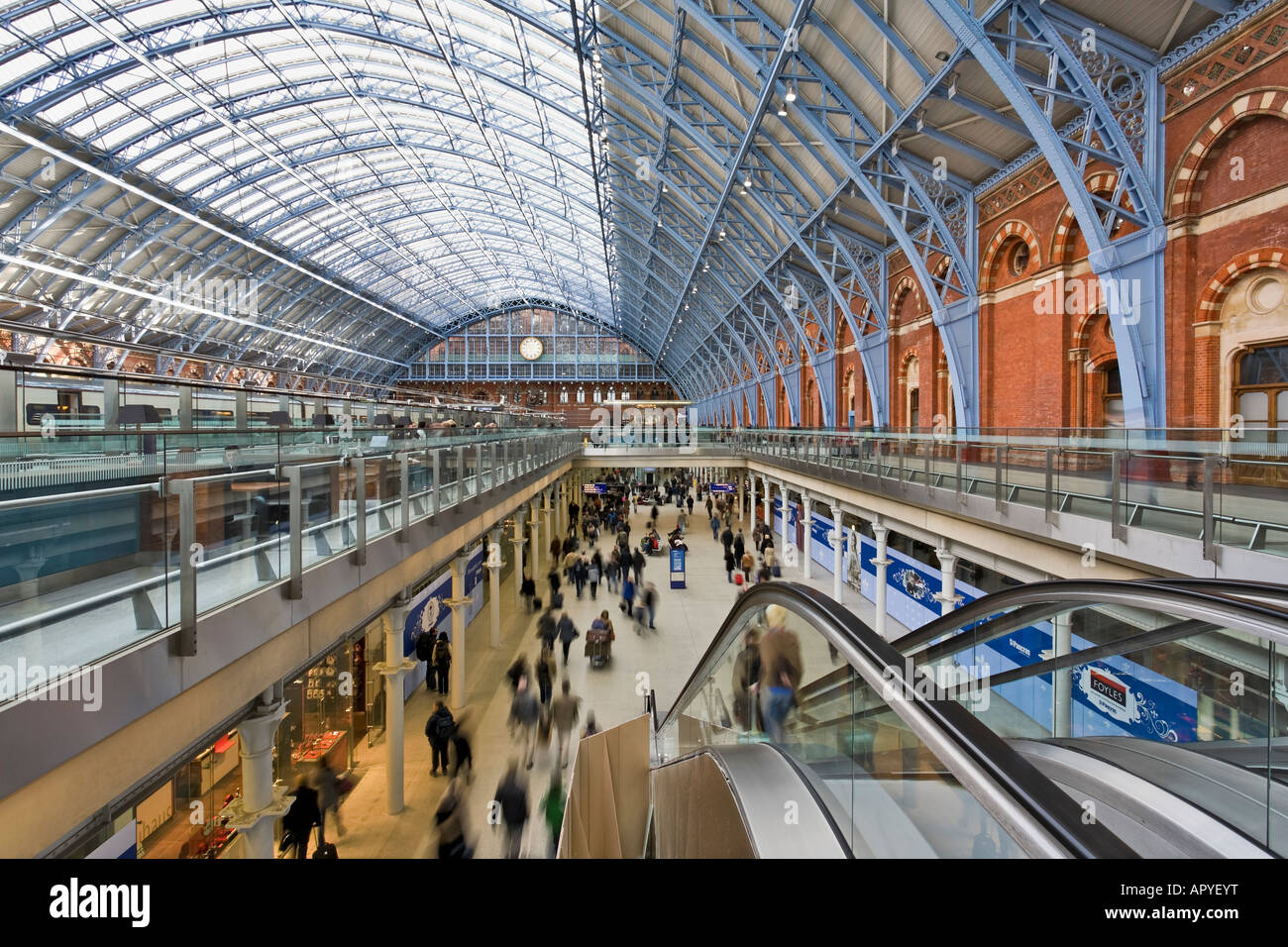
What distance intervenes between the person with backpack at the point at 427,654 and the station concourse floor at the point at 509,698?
9.0 inches

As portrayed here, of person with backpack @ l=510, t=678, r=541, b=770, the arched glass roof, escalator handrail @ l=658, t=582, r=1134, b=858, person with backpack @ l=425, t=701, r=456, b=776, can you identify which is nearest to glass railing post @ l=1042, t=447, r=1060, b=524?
escalator handrail @ l=658, t=582, r=1134, b=858

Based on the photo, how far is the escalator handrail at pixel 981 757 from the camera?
134 cm

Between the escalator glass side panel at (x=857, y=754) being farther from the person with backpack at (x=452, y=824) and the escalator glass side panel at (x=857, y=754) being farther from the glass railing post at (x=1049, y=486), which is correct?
the glass railing post at (x=1049, y=486)

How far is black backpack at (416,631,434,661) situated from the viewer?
1216 cm

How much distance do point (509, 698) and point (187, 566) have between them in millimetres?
9173

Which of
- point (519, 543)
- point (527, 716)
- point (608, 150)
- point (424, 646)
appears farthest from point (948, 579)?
point (608, 150)

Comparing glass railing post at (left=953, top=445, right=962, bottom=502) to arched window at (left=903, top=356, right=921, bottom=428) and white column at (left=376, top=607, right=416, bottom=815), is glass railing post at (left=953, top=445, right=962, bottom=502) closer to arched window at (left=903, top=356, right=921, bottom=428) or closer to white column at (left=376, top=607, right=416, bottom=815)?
white column at (left=376, top=607, right=416, bottom=815)

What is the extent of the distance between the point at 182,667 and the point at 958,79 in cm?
1560

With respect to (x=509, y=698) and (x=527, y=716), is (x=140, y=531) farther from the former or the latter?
(x=509, y=698)

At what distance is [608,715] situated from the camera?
10.7 metres

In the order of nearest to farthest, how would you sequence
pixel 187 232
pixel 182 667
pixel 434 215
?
pixel 182 667
pixel 187 232
pixel 434 215

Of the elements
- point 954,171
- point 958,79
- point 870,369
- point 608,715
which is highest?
point 958,79
